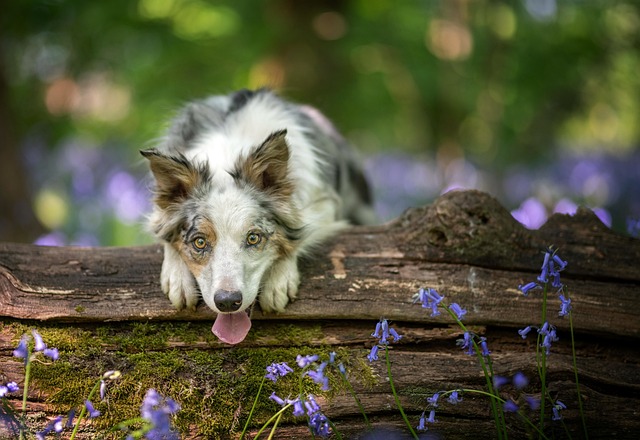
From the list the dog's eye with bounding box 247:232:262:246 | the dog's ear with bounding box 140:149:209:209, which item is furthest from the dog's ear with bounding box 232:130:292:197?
the dog's eye with bounding box 247:232:262:246

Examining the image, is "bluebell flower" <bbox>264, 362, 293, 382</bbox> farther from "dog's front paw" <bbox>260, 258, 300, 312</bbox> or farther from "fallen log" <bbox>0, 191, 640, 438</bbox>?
"dog's front paw" <bbox>260, 258, 300, 312</bbox>

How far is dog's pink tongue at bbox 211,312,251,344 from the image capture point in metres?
3.49

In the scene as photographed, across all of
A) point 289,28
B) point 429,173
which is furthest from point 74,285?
point 429,173

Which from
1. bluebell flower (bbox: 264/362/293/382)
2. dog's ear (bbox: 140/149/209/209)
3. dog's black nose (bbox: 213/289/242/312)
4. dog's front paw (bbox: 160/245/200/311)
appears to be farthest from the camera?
dog's ear (bbox: 140/149/209/209)

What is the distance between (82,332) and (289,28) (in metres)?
6.45

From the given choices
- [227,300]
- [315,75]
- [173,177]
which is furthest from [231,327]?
[315,75]

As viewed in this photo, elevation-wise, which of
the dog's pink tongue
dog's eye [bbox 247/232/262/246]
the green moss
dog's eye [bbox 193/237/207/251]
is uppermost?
dog's eye [bbox 247/232/262/246]

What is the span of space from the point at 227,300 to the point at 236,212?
55 cm

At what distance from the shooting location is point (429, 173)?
12.9 metres

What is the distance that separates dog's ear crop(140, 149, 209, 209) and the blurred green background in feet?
11.7

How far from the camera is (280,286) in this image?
3680 millimetres

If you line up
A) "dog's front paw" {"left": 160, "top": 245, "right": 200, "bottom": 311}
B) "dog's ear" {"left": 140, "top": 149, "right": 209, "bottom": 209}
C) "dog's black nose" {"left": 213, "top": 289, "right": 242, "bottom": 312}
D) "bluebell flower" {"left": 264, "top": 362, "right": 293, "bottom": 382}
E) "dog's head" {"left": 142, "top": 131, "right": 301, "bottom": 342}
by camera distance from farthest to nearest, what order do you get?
"dog's ear" {"left": 140, "top": 149, "right": 209, "bottom": 209}
"dog's front paw" {"left": 160, "top": 245, "right": 200, "bottom": 311}
"dog's head" {"left": 142, "top": 131, "right": 301, "bottom": 342}
"dog's black nose" {"left": 213, "top": 289, "right": 242, "bottom": 312}
"bluebell flower" {"left": 264, "top": 362, "right": 293, "bottom": 382}

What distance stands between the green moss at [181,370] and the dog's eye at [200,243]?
0.43 m

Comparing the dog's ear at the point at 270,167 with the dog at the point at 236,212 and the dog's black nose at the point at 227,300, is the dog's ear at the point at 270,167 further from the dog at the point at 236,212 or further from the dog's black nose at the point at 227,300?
the dog's black nose at the point at 227,300
